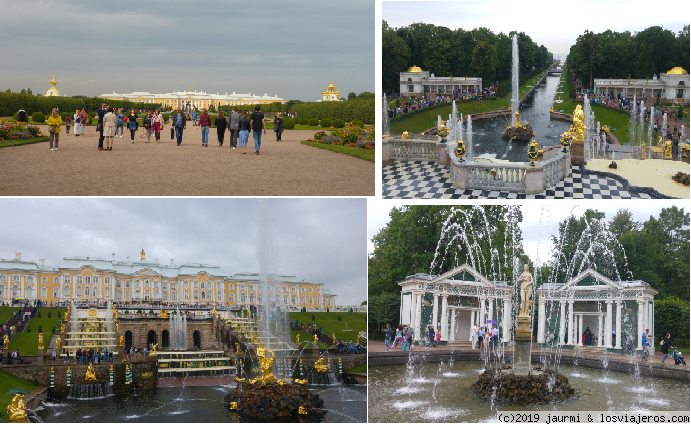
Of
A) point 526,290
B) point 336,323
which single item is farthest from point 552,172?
point 336,323

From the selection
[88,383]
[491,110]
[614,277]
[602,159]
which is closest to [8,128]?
[88,383]

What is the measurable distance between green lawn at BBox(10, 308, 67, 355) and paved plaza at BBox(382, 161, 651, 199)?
1798cm

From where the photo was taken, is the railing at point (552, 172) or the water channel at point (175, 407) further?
the railing at point (552, 172)

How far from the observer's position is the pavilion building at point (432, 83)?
25906mm

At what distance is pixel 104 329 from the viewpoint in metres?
33.1

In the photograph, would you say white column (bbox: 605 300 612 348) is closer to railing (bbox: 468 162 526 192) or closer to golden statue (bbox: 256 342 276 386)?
railing (bbox: 468 162 526 192)

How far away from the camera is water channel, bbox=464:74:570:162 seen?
19234 millimetres

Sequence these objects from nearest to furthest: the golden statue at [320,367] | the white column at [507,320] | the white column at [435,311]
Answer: the white column at [435,311] < the white column at [507,320] < the golden statue at [320,367]

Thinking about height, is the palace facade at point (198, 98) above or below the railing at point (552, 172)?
above

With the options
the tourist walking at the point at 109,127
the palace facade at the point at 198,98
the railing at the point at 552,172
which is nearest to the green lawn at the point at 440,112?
the railing at the point at 552,172

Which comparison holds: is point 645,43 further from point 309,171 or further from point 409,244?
point 309,171

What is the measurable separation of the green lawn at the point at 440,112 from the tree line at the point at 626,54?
8.64 ft

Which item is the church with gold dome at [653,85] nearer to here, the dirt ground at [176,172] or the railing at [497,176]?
the railing at [497,176]

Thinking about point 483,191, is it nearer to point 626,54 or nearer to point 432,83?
point 626,54
